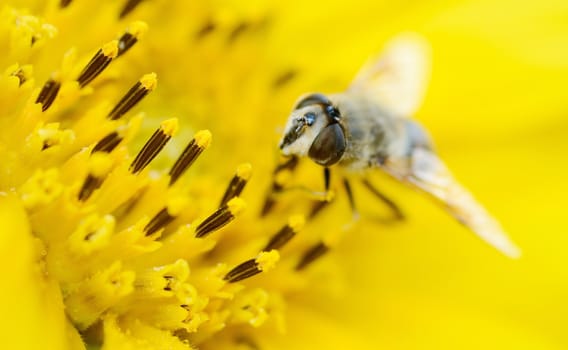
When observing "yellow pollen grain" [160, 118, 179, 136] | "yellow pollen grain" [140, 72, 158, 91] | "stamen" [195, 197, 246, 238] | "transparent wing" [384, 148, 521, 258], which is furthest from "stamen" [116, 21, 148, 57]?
Result: "transparent wing" [384, 148, 521, 258]

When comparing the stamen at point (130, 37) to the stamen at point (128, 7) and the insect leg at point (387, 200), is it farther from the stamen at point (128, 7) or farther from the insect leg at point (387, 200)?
the insect leg at point (387, 200)

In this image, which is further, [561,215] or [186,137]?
[561,215]

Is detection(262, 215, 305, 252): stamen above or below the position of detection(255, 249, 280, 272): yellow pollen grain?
above

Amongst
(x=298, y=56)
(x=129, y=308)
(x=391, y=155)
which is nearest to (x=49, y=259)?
(x=129, y=308)

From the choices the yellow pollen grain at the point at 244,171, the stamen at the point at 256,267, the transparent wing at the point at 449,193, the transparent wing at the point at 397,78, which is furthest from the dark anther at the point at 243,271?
the transparent wing at the point at 397,78

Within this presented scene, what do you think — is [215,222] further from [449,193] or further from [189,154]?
[449,193]

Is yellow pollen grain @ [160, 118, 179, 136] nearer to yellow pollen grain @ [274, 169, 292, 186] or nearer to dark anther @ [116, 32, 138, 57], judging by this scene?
dark anther @ [116, 32, 138, 57]

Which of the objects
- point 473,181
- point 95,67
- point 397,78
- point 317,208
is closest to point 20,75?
point 95,67

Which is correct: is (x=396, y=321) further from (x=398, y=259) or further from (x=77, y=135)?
(x=77, y=135)
